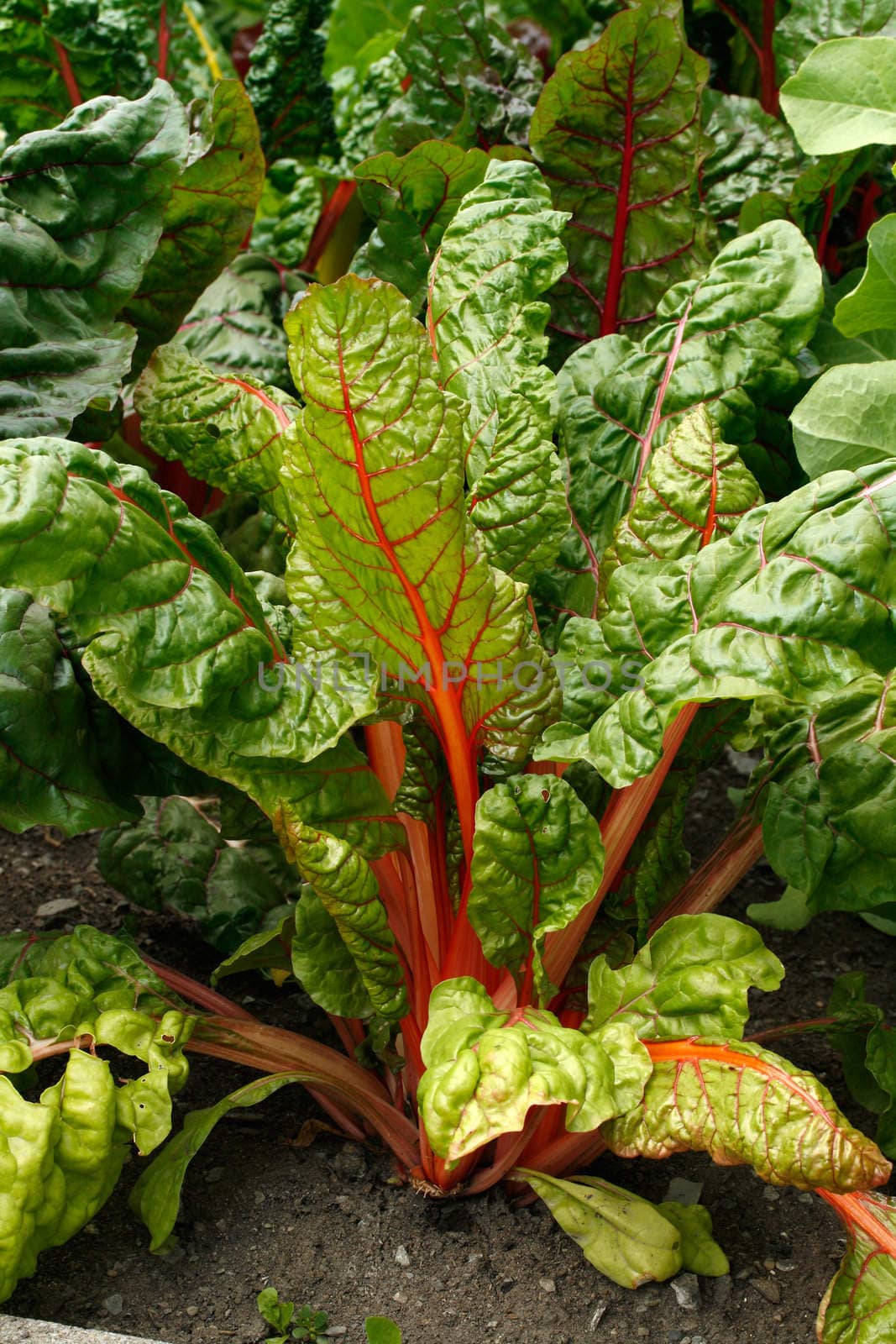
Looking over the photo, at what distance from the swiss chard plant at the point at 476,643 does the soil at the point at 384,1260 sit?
0.04 metres

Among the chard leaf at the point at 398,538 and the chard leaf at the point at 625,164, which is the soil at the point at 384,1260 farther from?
the chard leaf at the point at 625,164

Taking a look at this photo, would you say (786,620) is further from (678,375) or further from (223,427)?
(223,427)

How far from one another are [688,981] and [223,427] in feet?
2.34

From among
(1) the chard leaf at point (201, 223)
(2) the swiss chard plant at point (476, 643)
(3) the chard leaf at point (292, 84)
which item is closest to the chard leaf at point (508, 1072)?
(2) the swiss chard plant at point (476, 643)

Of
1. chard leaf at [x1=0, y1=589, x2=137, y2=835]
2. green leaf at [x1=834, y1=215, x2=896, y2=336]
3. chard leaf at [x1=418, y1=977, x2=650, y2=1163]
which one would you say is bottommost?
chard leaf at [x1=418, y1=977, x2=650, y2=1163]

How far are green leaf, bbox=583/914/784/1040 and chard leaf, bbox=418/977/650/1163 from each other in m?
0.04

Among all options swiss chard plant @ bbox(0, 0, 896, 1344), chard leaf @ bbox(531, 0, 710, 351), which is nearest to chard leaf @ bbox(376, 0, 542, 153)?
swiss chard plant @ bbox(0, 0, 896, 1344)

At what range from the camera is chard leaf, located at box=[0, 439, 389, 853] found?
885 millimetres

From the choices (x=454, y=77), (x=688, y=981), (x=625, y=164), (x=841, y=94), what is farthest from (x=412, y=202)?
(x=688, y=981)

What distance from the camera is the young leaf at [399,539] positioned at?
93 cm

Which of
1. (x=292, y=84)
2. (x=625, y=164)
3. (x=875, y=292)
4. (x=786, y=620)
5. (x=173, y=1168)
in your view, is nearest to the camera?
(x=786, y=620)

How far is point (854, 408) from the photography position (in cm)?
120

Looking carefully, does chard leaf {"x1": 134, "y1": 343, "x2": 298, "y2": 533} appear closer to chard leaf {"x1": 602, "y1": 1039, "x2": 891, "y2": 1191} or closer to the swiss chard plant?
the swiss chard plant

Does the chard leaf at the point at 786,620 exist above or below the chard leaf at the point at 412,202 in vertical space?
below
